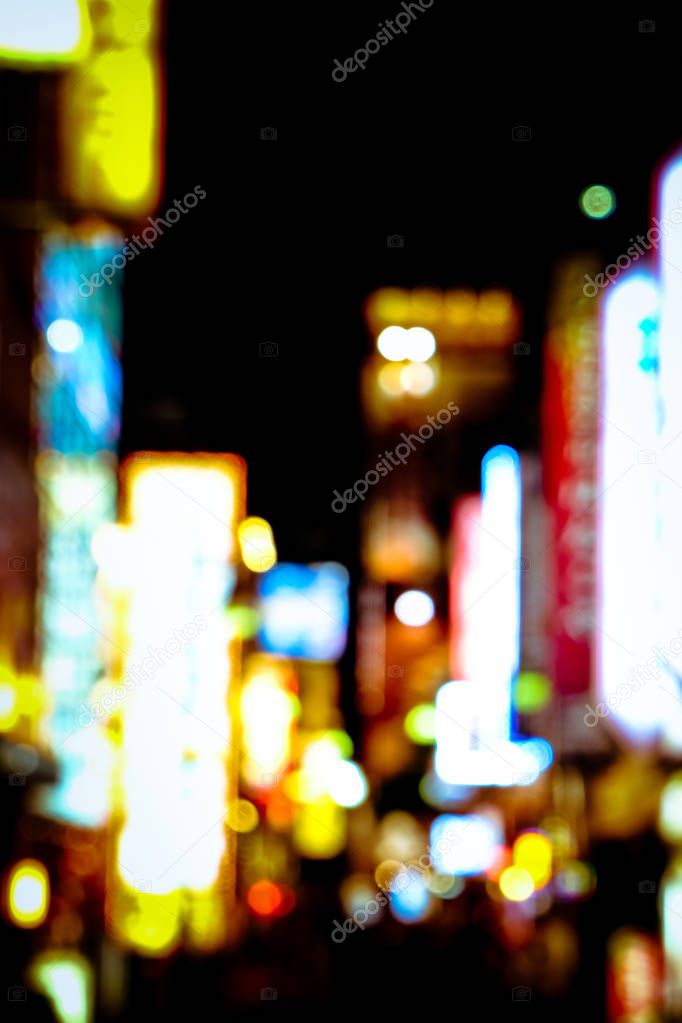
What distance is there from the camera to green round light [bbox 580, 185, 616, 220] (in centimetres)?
862

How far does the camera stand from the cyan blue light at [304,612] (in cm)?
1897

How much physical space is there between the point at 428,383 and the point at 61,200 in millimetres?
9786

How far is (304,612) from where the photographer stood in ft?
63.4

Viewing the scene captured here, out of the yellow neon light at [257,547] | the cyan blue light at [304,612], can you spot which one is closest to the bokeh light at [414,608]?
the cyan blue light at [304,612]

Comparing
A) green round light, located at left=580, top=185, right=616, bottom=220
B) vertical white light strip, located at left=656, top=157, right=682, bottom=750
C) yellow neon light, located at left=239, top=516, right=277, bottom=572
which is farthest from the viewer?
yellow neon light, located at left=239, top=516, right=277, bottom=572

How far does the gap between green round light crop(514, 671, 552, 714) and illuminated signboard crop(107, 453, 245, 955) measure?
472 centimetres

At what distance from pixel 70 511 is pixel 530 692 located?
585cm

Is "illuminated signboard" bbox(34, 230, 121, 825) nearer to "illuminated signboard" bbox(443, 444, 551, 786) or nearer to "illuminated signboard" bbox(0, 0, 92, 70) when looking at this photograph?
"illuminated signboard" bbox(0, 0, 92, 70)

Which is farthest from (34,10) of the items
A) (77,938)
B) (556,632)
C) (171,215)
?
(77,938)

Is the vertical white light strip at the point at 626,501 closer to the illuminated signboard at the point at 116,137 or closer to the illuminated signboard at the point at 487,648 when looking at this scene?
the illuminated signboard at the point at 116,137

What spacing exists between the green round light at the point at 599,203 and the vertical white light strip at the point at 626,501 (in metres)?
1.66

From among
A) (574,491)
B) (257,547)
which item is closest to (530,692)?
(574,491)

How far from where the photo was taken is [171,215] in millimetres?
8953

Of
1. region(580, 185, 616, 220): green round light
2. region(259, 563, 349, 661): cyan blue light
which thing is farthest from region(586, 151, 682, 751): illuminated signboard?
region(259, 563, 349, 661): cyan blue light
